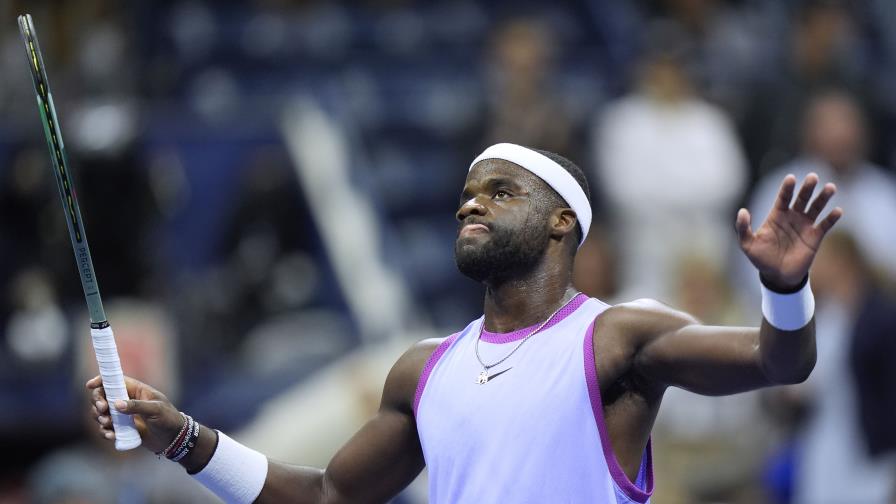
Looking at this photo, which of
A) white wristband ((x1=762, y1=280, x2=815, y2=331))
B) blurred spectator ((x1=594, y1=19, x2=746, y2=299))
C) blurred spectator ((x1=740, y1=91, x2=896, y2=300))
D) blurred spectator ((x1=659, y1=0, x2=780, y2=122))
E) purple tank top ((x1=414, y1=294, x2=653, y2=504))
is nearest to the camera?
white wristband ((x1=762, y1=280, x2=815, y2=331))

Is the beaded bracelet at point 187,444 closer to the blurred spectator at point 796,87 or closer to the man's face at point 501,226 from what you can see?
the man's face at point 501,226

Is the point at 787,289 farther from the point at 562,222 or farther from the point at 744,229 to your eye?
the point at 562,222

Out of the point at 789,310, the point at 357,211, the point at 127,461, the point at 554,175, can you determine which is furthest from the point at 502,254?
the point at 357,211

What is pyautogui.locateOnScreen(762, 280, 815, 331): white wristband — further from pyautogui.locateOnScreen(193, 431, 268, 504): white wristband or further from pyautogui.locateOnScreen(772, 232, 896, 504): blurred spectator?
pyautogui.locateOnScreen(772, 232, 896, 504): blurred spectator

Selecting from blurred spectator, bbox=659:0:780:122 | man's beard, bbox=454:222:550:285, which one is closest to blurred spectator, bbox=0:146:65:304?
blurred spectator, bbox=659:0:780:122

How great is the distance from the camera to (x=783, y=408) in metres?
9.18

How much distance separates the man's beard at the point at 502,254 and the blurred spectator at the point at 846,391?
3820 millimetres

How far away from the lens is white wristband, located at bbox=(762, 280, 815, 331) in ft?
14.0

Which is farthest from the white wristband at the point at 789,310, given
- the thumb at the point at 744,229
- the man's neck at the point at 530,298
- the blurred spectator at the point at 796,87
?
the blurred spectator at the point at 796,87

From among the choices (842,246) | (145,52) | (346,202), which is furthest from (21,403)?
(842,246)

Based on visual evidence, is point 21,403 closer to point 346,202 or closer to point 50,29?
point 346,202

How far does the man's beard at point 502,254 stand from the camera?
4.91 metres

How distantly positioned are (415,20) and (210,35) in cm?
176

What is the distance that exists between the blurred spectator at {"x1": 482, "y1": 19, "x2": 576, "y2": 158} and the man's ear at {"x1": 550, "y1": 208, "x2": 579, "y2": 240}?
456cm
